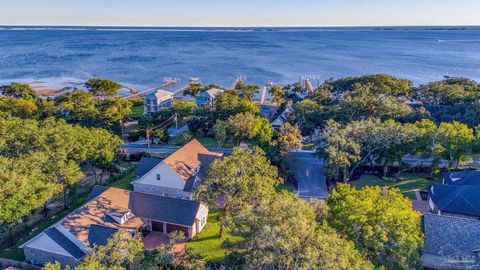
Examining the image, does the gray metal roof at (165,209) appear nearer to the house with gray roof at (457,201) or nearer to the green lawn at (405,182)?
the green lawn at (405,182)

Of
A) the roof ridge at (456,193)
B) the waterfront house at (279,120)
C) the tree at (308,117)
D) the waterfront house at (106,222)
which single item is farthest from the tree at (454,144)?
the waterfront house at (106,222)

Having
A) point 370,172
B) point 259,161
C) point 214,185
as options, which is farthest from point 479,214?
point 214,185

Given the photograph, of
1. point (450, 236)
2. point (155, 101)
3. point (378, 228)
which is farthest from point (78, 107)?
point (450, 236)

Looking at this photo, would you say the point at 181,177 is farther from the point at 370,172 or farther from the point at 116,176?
the point at 370,172

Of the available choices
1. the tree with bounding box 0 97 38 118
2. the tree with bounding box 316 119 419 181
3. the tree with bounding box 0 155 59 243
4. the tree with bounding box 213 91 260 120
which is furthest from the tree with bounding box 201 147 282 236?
the tree with bounding box 0 97 38 118

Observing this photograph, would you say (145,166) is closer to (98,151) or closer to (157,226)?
(98,151)

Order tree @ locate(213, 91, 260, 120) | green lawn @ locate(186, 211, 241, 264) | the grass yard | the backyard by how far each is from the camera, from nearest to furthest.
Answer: green lawn @ locate(186, 211, 241, 264) → the backyard → the grass yard → tree @ locate(213, 91, 260, 120)

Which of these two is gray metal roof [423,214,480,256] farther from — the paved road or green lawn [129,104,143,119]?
green lawn [129,104,143,119]
